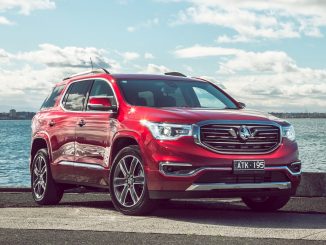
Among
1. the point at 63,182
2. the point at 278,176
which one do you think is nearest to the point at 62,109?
the point at 63,182

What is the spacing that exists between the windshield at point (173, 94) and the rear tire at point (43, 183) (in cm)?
205

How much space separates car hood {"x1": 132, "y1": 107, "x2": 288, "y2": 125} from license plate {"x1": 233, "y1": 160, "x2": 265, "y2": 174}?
523 millimetres

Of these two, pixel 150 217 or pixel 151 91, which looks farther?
pixel 151 91

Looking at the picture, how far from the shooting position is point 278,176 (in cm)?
891

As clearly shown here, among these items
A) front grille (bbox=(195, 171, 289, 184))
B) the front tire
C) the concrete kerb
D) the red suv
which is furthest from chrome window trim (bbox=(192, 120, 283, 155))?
the concrete kerb

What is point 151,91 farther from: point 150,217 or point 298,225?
point 298,225

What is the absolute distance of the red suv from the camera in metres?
8.54

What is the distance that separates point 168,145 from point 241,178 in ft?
3.02

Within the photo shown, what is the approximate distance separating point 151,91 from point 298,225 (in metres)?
2.70

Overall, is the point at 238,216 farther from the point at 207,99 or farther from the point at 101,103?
the point at 101,103

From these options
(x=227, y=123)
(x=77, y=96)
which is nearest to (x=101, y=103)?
(x=77, y=96)

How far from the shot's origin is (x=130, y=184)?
9.08m

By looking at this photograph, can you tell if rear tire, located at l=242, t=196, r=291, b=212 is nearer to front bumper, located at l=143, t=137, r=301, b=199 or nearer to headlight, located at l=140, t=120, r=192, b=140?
front bumper, located at l=143, t=137, r=301, b=199

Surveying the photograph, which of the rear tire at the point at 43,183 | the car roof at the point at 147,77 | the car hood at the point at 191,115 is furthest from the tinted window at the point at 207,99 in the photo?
the rear tire at the point at 43,183
